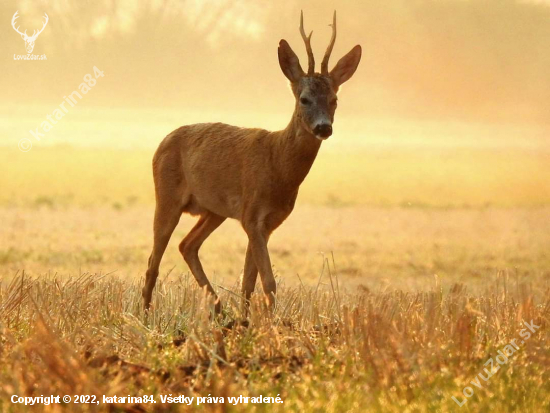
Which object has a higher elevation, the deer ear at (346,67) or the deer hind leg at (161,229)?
the deer ear at (346,67)

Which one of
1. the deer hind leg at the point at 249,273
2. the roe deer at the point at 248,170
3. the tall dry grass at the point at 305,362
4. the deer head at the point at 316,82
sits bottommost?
the tall dry grass at the point at 305,362

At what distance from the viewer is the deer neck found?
343 inches

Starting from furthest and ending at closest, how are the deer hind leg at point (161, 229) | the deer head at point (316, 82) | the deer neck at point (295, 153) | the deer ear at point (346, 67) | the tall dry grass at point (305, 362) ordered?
the deer hind leg at point (161, 229) → the deer ear at point (346, 67) → the deer neck at point (295, 153) → the deer head at point (316, 82) → the tall dry grass at point (305, 362)

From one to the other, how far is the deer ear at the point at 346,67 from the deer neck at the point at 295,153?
0.57m

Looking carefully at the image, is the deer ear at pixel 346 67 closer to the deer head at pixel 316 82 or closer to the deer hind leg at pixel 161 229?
the deer head at pixel 316 82

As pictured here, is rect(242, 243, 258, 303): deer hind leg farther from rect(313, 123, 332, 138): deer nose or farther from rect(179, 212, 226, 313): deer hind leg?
rect(313, 123, 332, 138): deer nose

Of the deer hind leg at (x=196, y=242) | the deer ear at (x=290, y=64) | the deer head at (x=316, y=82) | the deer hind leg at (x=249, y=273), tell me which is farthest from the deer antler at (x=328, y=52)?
the deer hind leg at (x=196, y=242)

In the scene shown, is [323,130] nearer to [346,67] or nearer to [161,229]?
[346,67]

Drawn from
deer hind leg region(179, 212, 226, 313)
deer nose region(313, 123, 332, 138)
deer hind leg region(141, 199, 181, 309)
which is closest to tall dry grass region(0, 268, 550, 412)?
deer nose region(313, 123, 332, 138)

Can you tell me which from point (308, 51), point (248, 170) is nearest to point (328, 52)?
→ point (308, 51)

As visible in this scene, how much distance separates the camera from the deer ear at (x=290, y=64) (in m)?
8.76

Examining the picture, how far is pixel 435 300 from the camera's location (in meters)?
7.31

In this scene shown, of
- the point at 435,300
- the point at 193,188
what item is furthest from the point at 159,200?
the point at 435,300

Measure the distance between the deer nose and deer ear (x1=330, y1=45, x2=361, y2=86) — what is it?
0.90 metres
